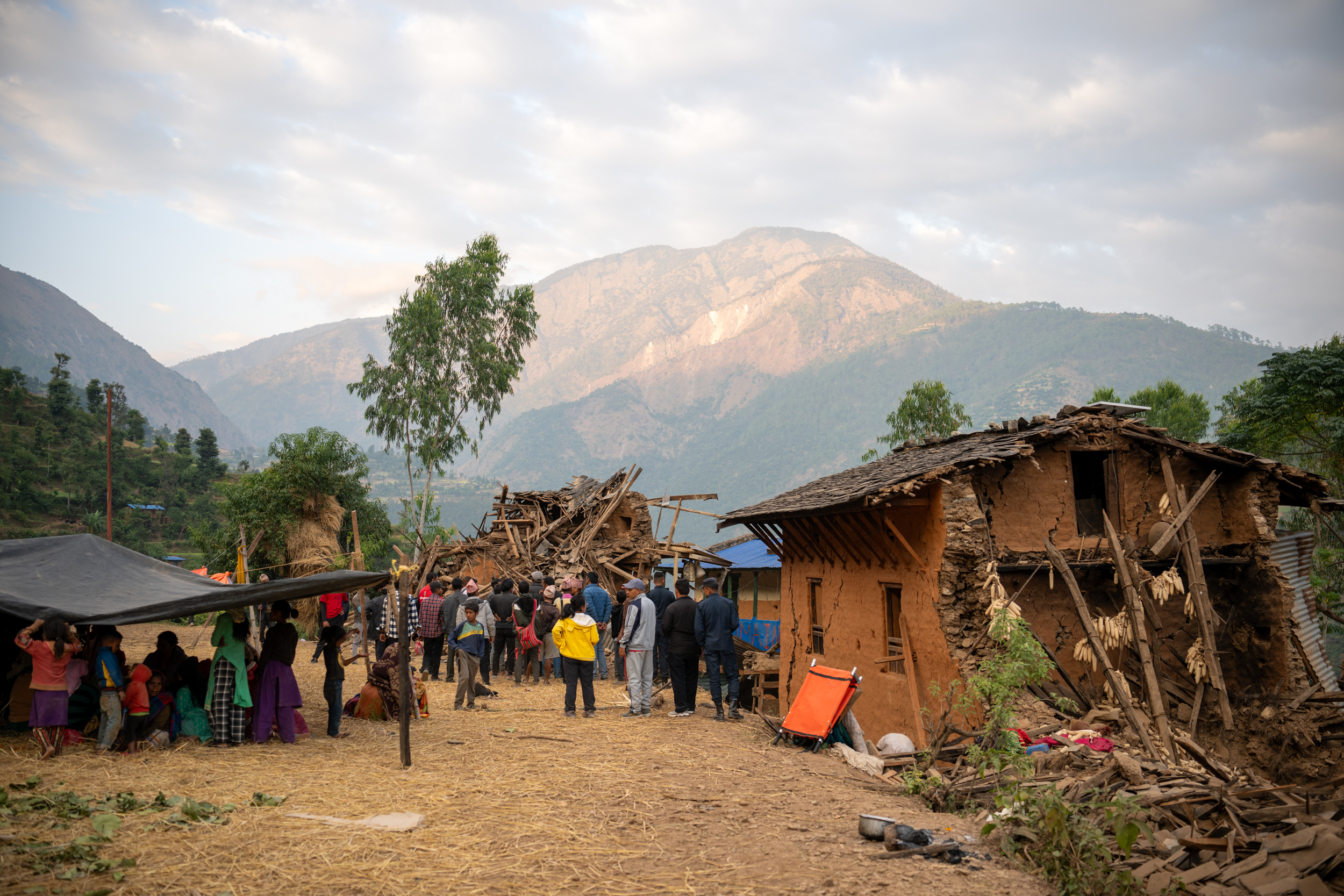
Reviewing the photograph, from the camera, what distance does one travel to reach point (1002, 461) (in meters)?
12.2

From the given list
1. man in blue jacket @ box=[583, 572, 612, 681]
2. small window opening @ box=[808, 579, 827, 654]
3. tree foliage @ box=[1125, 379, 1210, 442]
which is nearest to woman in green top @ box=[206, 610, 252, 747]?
man in blue jacket @ box=[583, 572, 612, 681]

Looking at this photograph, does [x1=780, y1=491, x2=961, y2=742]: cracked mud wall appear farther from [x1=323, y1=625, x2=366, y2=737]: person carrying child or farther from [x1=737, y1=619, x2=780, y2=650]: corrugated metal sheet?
[x1=323, y1=625, x2=366, y2=737]: person carrying child

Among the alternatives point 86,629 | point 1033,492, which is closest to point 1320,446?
point 1033,492

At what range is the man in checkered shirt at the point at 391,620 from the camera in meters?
14.6

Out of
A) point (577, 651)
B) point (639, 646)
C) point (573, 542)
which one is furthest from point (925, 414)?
point (577, 651)

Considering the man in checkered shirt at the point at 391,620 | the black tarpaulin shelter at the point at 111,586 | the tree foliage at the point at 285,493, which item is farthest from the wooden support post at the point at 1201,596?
the tree foliage at the point at 285,493

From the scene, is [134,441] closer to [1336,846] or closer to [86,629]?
[86,629]

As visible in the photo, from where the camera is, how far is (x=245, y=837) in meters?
6.25

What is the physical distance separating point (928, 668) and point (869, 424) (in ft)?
481

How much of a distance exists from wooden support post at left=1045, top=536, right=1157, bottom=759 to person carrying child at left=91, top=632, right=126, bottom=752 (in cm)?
1280

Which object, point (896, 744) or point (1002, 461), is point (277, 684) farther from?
point (1002, 461)

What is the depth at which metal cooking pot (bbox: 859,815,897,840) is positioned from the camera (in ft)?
22.1

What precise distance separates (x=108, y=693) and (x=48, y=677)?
61cm

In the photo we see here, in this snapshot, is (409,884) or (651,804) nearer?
(409,884)
